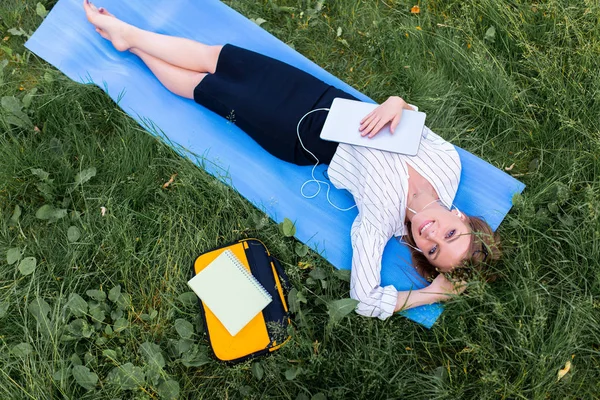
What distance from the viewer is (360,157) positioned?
2.85m

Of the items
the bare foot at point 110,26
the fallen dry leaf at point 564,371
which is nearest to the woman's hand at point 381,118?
the fallen dry leaf at point 564,371

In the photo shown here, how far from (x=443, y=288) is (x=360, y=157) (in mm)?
955

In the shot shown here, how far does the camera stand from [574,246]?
2723 mm

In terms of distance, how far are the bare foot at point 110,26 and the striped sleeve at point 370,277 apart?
230 cm

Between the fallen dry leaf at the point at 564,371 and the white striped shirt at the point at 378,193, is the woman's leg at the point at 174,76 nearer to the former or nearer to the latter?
the white striped shirt at the point at 378,193

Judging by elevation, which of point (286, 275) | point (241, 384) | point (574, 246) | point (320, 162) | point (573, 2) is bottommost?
point (241, 384)

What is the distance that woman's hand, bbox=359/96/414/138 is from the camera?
2.81 m

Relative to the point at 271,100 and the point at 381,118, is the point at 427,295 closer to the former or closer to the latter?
the point at 381,118

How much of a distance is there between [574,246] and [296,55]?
2.35 m

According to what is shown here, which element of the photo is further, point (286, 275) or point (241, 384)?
point (286, 275)

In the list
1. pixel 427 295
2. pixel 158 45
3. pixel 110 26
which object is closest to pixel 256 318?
pixel 427 295

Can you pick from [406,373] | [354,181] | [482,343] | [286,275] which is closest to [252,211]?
[286,275]

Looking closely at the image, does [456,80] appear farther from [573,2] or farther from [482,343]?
[482,343]

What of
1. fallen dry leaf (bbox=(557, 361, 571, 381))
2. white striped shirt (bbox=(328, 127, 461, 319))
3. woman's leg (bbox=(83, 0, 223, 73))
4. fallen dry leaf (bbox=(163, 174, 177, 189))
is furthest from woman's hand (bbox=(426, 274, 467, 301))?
woman's leg (bbox=(83, 0, 223, 73))
